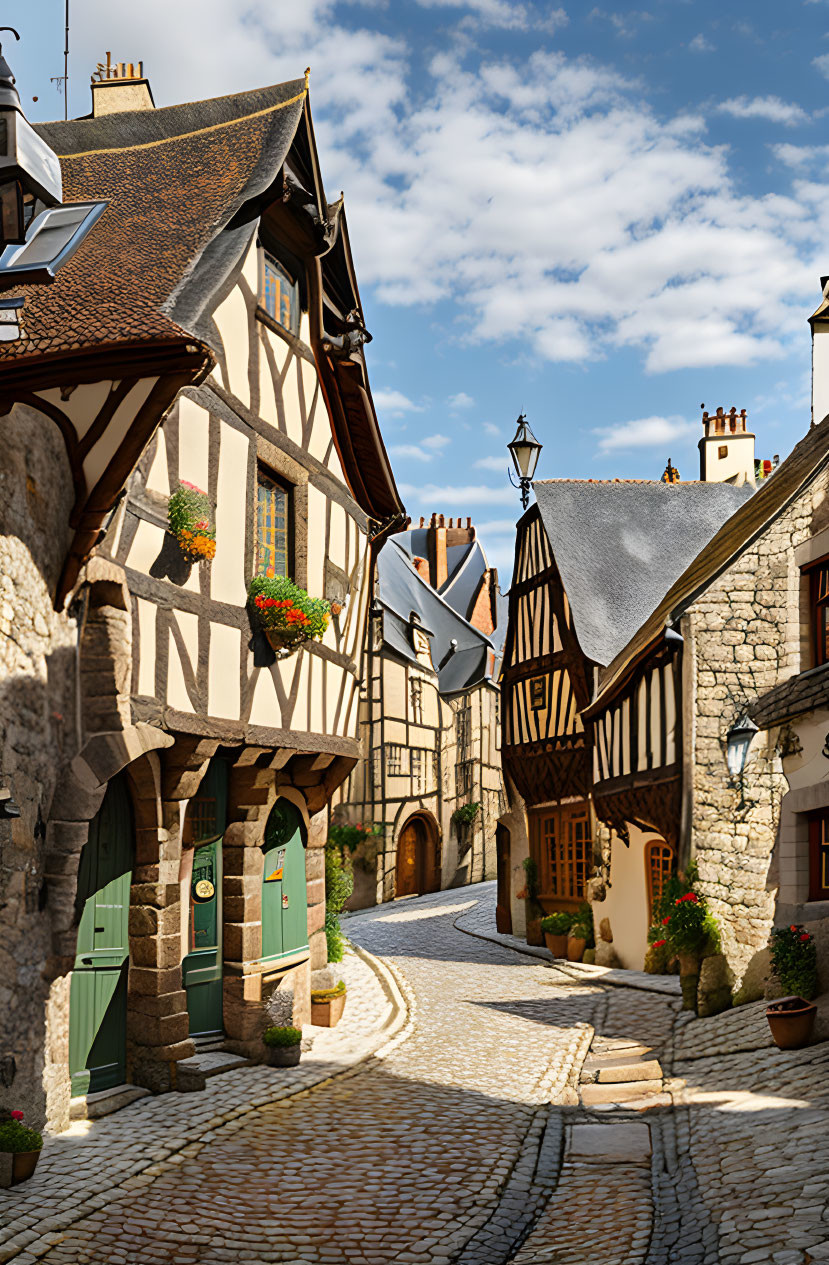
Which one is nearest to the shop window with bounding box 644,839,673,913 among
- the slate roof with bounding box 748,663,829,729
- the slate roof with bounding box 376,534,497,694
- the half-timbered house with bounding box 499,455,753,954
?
the half-timbered house with bounding box 499,455,753,954

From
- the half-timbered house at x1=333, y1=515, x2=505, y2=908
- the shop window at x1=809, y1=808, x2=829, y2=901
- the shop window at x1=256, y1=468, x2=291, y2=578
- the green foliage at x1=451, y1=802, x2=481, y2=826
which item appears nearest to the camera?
the shop window at x1=809, y1=808, x2=829, y2=901

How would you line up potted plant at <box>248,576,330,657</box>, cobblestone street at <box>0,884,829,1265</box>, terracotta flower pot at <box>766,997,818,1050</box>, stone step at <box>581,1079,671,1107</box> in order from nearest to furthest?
cobblestone street at <box>0,884,829,1265</box> < terracotta flower pot at <box>766,997,818,1050</box> < stone step at <box>581,1079,671,1107</box> < potted plant at <box>248,576,330,657</box>

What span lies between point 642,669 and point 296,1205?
27.0ft

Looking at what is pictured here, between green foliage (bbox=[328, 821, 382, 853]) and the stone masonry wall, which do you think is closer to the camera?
the stone masonry wall

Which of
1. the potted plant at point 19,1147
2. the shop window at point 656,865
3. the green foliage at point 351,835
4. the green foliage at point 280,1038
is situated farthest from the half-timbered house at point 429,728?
the potted plant at point 19,1147

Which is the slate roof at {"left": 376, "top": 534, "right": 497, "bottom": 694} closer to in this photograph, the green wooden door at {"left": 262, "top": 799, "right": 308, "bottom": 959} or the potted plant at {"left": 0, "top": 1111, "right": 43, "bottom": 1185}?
the green wooden door at {"left": 262, "top": 799, "right": 308, "bottom": 959}

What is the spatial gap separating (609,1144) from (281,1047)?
315 cm

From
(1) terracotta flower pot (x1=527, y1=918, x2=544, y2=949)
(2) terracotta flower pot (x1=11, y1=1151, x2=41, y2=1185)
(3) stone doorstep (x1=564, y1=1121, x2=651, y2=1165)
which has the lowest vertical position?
(1) terracotta flower pot (x1=527, y1=918, x2=544, y2=949)

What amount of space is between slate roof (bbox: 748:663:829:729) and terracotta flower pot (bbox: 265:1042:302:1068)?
4796 millimetres

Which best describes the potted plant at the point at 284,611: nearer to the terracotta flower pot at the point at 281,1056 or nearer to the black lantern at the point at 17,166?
the terracotta flower pot at the point at 281,1056

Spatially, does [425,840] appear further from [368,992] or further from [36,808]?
[36,808]

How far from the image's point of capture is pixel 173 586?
791 centimetres

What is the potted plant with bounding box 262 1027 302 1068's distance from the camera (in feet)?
29.9

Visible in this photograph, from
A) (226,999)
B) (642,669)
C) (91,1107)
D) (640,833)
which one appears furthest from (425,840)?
(91,1107)
